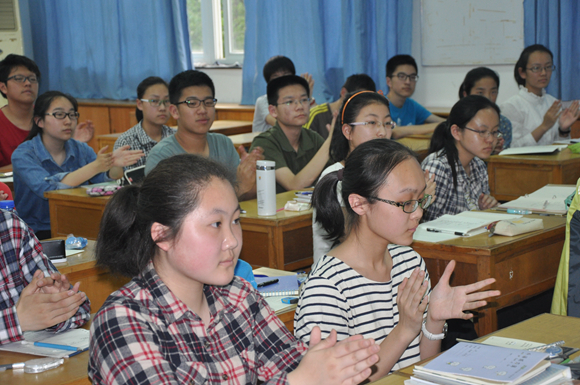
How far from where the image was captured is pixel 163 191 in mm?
1158

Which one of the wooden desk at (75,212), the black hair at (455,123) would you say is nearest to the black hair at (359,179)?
the black hair at (455,123)

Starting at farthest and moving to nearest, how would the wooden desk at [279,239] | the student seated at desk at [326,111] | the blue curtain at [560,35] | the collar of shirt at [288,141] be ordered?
the blue curtain at [560,35] → the student seated at desk at [326,111] → the collar of shirt at [288,141] → the wooden desk at [279,239]

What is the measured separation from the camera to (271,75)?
16.6 ft

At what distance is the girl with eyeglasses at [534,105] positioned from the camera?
4.55 m

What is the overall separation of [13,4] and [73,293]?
575cm

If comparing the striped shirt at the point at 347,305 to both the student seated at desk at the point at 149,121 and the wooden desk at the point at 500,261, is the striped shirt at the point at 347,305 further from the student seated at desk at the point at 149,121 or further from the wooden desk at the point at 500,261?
the student seated at desk at the point at 149,121

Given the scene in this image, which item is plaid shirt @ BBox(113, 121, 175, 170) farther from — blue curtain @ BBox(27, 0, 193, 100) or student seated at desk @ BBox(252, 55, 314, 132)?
blue curtain @ BBox(27, 0, 193, 100)

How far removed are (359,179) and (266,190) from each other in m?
1.17

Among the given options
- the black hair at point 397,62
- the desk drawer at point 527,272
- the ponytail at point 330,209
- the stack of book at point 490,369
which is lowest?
the desk drawer at point 527,272

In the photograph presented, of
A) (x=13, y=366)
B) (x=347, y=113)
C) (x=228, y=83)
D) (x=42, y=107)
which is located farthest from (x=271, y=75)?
(x=13, y=366)

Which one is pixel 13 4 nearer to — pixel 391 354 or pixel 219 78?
pixel 219 78

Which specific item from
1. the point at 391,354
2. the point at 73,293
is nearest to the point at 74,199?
the point at 73,293

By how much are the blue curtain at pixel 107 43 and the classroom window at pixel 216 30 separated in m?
0.33

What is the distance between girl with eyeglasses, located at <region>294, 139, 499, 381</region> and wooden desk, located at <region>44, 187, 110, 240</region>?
73.0 inches
